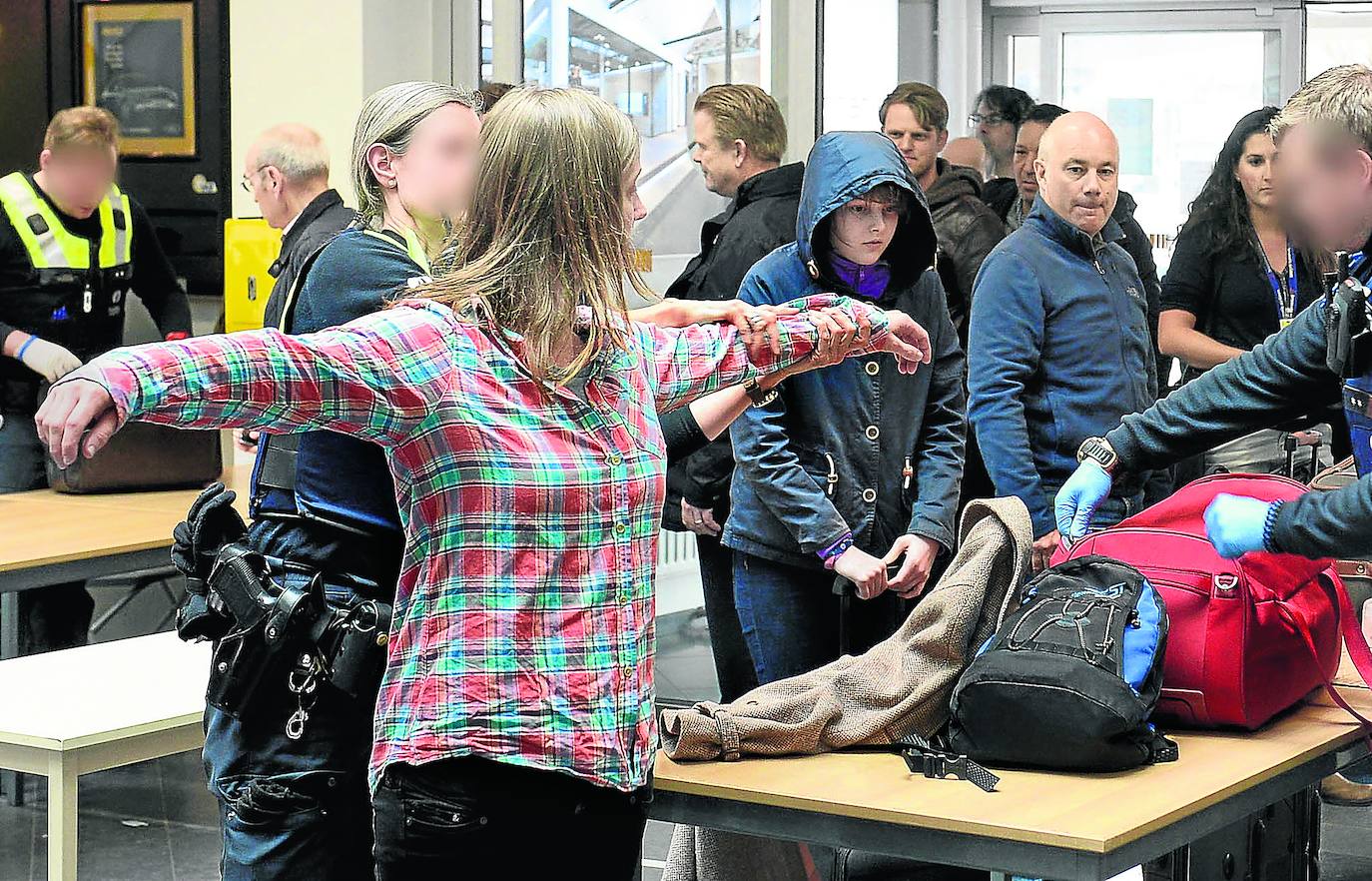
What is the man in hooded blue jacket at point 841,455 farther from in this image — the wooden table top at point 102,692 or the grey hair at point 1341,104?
the wooden table top at point 102,692

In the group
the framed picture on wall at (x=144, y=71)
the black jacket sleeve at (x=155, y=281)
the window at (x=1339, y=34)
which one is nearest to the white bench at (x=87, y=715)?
the black jacket sleeve at (x=155, y=281)

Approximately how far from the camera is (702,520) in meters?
4.03

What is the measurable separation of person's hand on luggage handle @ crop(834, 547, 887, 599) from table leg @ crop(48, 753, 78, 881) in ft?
4.39

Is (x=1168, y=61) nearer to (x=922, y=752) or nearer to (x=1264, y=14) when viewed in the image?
(x=1264, y=14)

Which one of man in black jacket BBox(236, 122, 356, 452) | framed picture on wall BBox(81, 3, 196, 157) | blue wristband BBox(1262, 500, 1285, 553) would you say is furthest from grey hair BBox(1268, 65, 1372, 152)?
framed picture on wall BBox(81, 3, 196, 157)

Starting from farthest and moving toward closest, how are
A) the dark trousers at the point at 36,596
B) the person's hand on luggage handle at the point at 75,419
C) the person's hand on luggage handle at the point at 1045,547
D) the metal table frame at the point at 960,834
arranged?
the dark trousers at the point at 36,596 → the person's hand on luggage handle at the point at 1045,547 → the metal table frame at the point at 960,834 → the person's hand on luggage handle at the point at 75,419

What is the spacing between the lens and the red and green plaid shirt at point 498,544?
1.77 metres

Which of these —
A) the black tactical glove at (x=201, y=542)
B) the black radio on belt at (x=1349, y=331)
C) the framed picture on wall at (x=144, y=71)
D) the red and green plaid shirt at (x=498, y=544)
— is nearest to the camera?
the red and green plaid shirt at (x=498, y=544)

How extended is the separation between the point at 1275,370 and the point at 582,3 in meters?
3.67

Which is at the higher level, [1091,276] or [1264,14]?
[1264,14]

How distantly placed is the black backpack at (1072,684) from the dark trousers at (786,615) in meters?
0.64

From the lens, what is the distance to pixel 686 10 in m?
5.63

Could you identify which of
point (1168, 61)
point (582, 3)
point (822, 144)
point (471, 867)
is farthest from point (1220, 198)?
point (471, 867)

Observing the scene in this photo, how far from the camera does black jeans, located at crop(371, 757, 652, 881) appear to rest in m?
1.82
